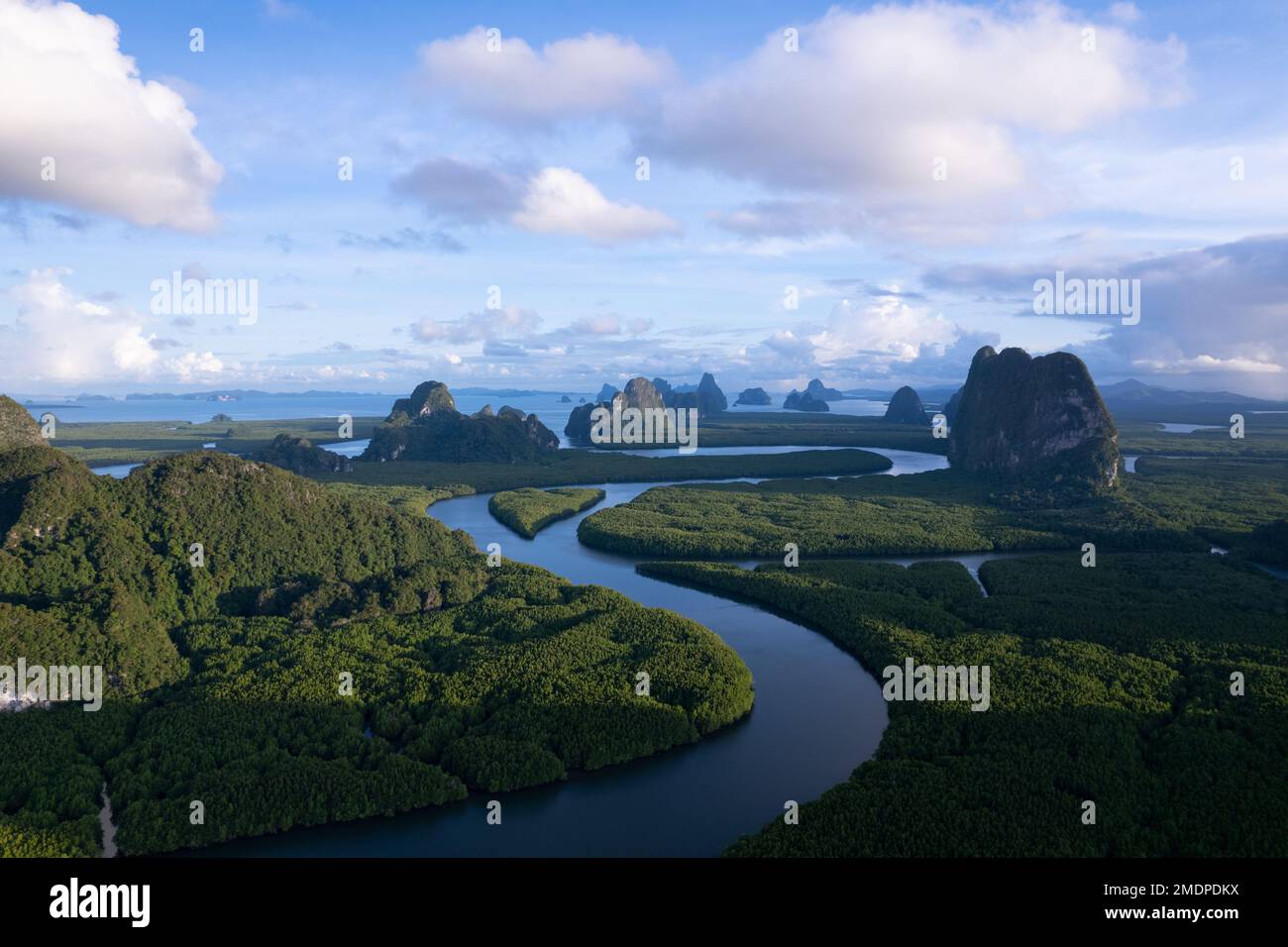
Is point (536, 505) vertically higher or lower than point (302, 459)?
lower

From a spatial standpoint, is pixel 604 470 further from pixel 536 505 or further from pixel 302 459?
pixel 302 459

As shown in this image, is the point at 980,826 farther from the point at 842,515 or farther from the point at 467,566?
the point at 842,515

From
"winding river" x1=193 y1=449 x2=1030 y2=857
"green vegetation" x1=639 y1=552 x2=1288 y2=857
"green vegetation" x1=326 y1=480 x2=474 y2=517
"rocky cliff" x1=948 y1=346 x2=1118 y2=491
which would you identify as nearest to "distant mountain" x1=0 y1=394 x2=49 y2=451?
"green vegetation" x1=326 y1=480 x2=474 y2=517

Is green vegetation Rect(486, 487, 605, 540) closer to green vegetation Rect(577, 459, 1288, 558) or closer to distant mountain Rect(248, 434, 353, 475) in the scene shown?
green vegetation Rect(577, 459, 1288, 558)

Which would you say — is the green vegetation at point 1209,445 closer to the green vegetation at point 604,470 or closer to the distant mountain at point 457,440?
the green vegetation at point 604,470
